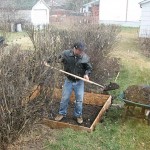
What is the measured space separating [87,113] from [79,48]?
1.85 meters

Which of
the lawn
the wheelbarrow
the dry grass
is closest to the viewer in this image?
the dry grass

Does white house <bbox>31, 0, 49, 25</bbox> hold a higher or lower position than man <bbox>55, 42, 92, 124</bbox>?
higher

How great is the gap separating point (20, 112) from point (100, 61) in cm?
589

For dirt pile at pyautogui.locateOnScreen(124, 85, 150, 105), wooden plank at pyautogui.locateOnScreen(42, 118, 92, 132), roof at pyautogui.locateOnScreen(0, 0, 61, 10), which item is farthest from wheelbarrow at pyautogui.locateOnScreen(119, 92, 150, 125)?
roof at pyautogui.locateOnScreen(0, 0, 61, 10)

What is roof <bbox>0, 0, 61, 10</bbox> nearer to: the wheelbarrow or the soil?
the soil

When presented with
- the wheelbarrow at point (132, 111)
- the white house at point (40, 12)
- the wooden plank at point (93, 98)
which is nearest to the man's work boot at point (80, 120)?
the wheelbarrow at point (132, 111)

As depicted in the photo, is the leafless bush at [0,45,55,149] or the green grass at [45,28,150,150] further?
the green grass at [45,28,150,150]

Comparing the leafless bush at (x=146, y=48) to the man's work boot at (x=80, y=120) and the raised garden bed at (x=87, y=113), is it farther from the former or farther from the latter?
the man's work boot at (x=80, y=120)

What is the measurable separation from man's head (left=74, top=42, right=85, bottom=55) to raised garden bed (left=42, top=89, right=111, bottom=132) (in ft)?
4.92

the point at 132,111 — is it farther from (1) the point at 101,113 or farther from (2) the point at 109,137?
(2) the point at 109,137

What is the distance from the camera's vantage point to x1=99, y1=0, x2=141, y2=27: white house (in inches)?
1455

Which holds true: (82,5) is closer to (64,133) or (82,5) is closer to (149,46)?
(149,46)

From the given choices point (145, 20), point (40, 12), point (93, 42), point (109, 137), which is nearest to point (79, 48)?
Result: point (109, 137)

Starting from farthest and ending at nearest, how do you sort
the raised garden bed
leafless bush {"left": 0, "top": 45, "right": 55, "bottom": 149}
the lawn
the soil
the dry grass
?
the soil < the raised garden bed < the lawn < the dry grass < leafless bush {"left": 0, "top": 45, "right": 55, "bottom": 149}
